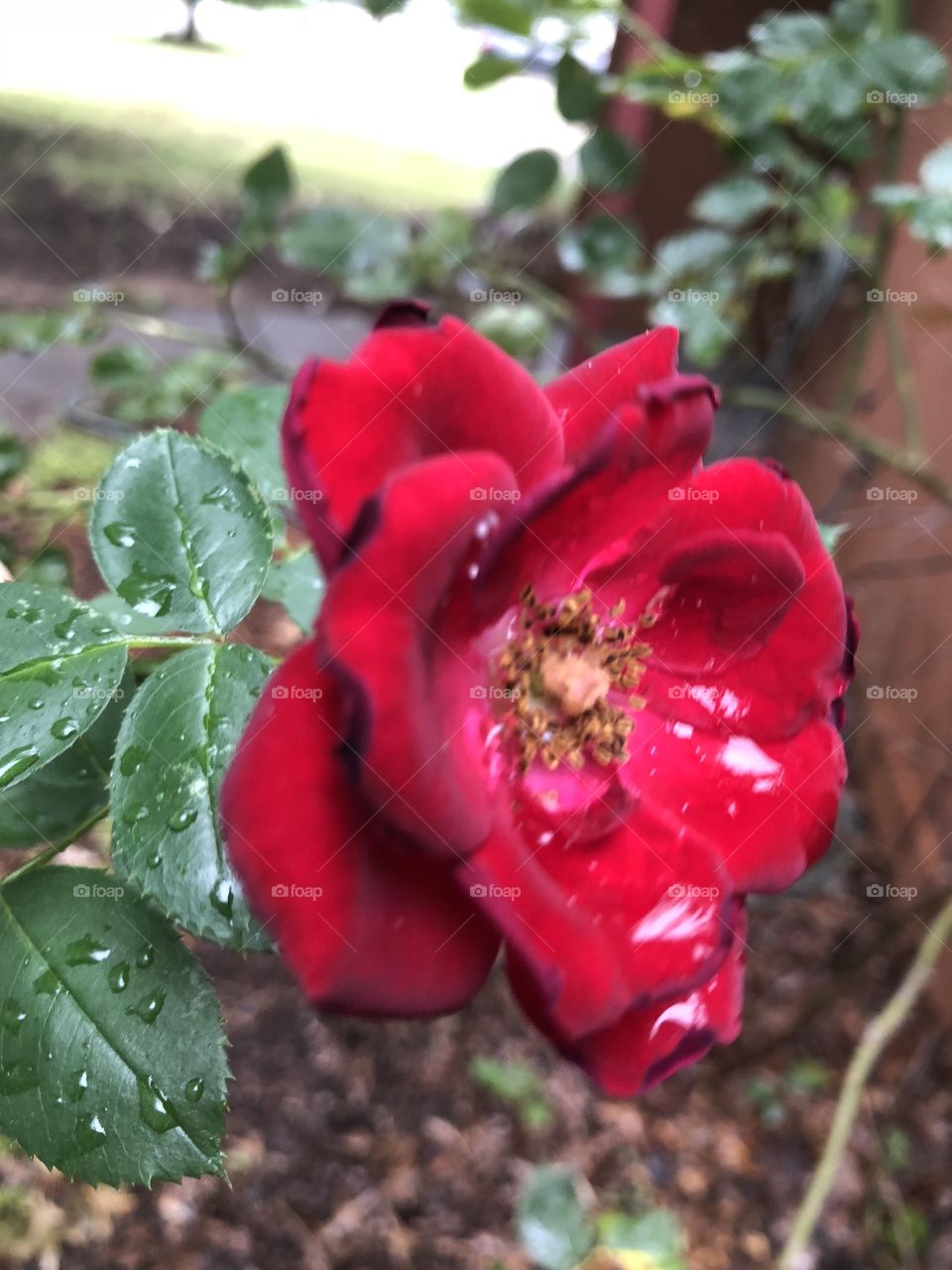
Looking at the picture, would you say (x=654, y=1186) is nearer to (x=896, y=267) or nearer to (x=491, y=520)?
(x=491, y=520)

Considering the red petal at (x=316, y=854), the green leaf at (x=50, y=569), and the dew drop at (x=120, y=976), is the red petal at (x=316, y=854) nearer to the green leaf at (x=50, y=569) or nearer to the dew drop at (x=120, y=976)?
the dew drop at (x=120, y=976)

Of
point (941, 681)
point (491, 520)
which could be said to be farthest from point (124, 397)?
point (941, 681)

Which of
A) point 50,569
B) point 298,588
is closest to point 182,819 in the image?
point 298,588

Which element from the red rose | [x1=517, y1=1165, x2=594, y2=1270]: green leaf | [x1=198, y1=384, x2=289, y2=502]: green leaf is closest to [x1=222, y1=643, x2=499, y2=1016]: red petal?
the red rose

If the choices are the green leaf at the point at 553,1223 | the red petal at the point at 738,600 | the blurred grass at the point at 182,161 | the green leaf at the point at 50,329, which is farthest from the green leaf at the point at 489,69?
the blurred grass at the point at 182,161

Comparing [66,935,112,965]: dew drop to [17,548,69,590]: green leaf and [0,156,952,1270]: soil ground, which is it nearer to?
[17,548,69,590]: green leaf

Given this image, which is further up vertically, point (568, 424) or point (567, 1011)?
point (568, 424)
